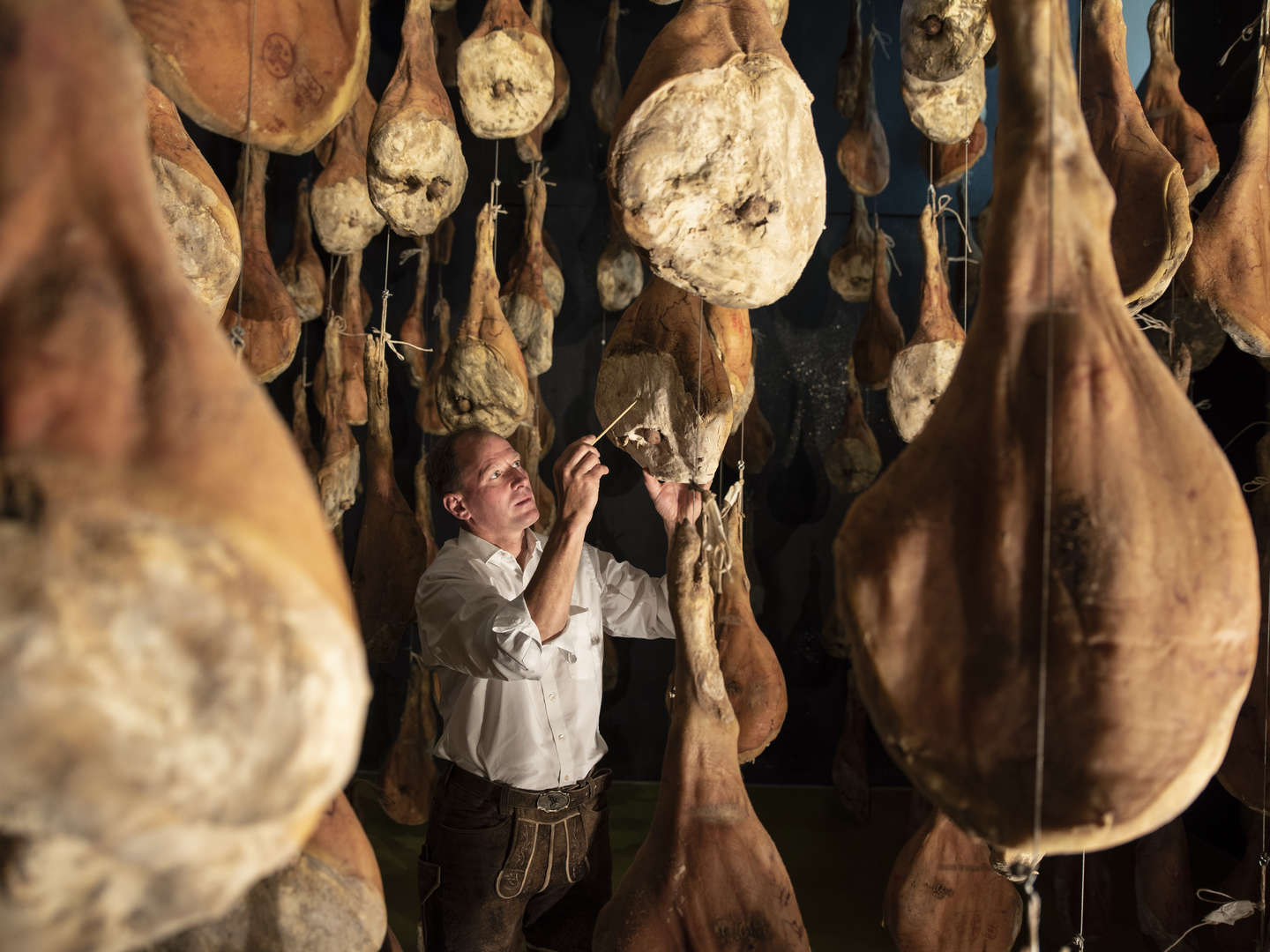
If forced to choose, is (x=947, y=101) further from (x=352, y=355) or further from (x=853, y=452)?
(x=352, y=355)

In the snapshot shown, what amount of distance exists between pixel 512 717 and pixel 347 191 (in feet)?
5.41

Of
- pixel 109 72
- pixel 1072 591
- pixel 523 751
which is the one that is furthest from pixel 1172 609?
pixel 523 751

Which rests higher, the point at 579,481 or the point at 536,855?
the point at 579,481

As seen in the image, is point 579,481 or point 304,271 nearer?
point 579,481

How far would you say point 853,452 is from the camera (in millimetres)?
3824

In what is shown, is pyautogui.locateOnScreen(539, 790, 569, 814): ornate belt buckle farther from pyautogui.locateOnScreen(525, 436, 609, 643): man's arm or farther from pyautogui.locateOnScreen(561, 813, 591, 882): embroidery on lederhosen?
pyautogui.locateOnScreen(525, 436, 609, 643): man's arm

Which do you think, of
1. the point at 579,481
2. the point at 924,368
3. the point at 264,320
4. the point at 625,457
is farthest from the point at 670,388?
the point at 625,457

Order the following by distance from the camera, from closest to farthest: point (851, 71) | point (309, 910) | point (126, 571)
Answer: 1. point (126, 571)
2. point (309, 910)
3. point (851, 71)

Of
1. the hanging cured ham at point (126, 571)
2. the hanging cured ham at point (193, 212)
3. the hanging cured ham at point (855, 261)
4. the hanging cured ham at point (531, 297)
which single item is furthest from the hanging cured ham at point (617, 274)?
the hanging cured ham at point (126, 571)

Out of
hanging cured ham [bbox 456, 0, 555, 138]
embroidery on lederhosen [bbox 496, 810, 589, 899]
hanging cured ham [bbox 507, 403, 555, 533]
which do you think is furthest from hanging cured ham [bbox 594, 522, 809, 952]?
hanging cured ham [bbox 507, 403, 555, 533]

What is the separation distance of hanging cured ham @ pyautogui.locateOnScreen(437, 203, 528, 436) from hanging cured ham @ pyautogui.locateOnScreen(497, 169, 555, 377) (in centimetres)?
58

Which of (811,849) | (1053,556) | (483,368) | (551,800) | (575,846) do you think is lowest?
(811,849)

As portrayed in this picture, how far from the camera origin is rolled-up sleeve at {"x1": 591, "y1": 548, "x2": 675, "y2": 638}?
2.64 metres

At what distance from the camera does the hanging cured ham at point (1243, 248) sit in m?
1.80
